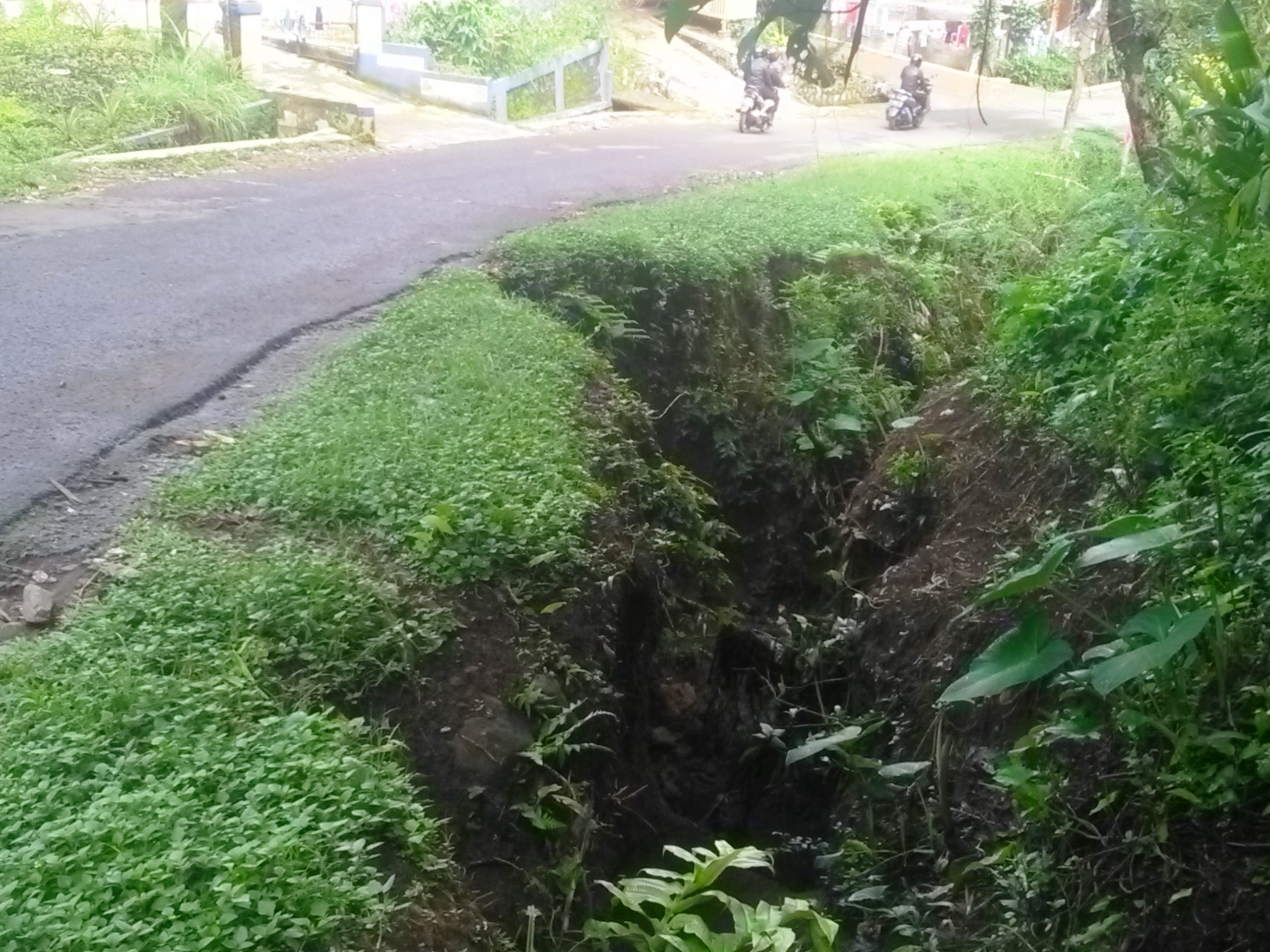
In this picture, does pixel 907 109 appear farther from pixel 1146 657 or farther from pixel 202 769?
pixel 202 769

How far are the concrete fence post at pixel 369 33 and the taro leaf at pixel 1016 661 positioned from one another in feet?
40.9

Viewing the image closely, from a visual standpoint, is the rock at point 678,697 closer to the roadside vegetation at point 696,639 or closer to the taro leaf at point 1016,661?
the roadside vegetation at point 696,639

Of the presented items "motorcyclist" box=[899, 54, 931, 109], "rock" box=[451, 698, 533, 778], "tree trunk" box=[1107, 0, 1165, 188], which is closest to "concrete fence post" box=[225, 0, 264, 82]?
"motorcyclist" box=[899, 54, 931, 109]

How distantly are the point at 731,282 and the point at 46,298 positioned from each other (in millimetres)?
3769

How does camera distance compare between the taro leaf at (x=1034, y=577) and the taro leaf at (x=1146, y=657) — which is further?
the taro leaf at (x=1034, y=577)

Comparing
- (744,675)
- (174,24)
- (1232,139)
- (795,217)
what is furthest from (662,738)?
(174,24)

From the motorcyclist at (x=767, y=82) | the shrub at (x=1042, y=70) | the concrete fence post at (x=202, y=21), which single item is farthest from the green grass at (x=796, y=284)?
the concrete fence post at (x=202, y=21)

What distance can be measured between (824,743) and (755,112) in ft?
24.8

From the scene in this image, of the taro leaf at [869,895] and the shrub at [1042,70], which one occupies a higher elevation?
the shrub at [1042,70]

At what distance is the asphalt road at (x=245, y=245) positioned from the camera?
5.29 metres

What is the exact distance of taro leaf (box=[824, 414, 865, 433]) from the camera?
7.10m

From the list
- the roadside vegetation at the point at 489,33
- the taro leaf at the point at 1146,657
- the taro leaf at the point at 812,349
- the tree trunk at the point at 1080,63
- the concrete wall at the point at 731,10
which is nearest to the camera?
the concrete wall at the point at 731,10

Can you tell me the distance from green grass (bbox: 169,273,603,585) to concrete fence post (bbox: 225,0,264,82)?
28.8ft

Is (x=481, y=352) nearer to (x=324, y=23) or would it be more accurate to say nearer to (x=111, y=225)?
(x=111, y=225)
